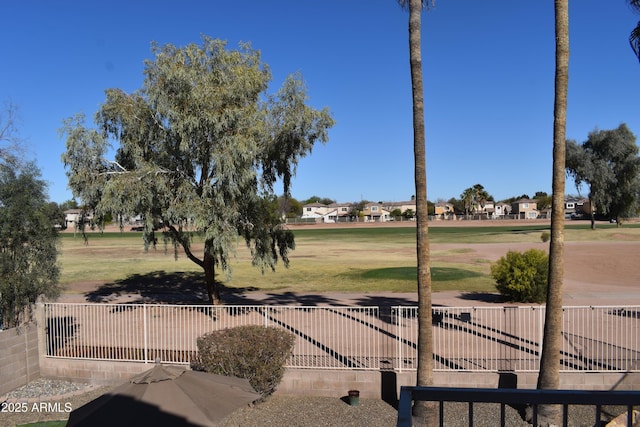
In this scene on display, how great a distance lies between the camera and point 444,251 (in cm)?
4541

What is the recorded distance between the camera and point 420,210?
30.5ft

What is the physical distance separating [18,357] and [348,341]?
764 cm

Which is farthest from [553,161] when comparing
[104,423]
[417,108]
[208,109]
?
[208,109]

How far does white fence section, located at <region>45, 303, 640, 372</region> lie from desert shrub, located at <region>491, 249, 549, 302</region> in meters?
5.13

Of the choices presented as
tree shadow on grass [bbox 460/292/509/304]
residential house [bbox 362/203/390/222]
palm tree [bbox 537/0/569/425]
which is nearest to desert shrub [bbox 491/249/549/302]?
tree shadow on grass [bbox 460/292/509/304]

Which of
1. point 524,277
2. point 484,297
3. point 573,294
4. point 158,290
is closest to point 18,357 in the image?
point 158,290

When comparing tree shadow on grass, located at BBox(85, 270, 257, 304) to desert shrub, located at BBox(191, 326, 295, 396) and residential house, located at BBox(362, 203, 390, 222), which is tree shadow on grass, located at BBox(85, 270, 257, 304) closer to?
desert shrub, located at BBox(191, 326, 295, 396)

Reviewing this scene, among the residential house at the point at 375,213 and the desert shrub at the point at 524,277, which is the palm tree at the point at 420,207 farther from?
the residential house at the point at 375,213

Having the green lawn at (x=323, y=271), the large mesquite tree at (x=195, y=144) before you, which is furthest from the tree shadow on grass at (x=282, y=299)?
the large mesquite tree at (x=195, y=144)

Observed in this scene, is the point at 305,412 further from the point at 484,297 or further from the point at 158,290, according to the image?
the point at 158,290

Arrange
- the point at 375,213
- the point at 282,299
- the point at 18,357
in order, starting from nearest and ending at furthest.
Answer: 1. the point at 18,357
2. the point at 282,299
3. the point at 375,213

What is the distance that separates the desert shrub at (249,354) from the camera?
9.59 m

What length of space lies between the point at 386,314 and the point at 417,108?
9.05 m

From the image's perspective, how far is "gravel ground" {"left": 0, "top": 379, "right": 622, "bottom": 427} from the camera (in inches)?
349
